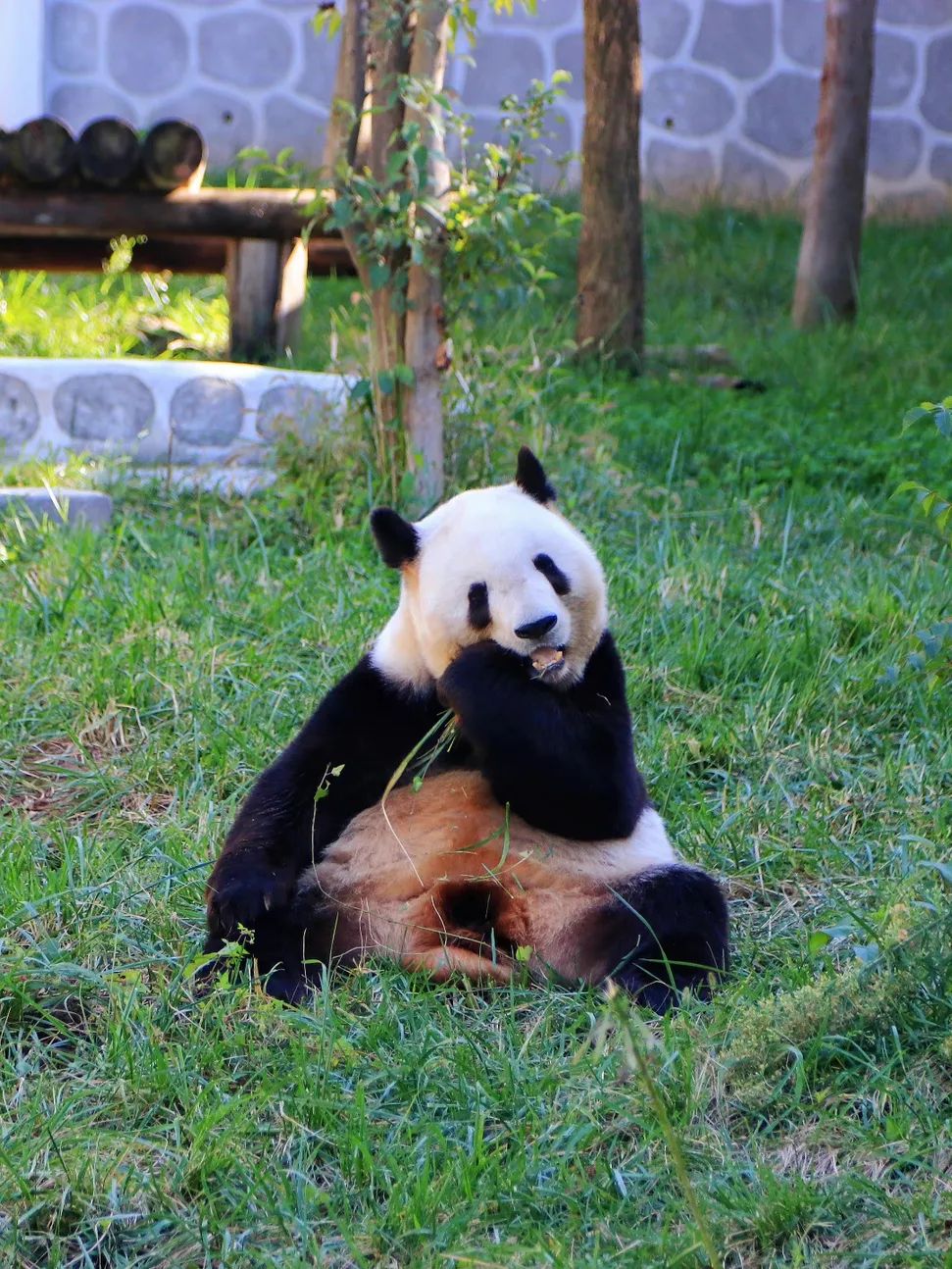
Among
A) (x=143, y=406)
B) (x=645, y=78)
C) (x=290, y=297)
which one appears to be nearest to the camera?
(x=143, y=406)

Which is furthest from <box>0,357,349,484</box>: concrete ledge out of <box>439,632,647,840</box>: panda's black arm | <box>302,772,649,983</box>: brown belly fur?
<box>439,632,647,840</box>: panda's black arm

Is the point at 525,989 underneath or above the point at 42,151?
underneath

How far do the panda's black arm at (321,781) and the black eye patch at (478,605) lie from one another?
232 mm

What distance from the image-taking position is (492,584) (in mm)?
2559

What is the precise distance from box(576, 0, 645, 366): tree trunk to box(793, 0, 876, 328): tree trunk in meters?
1.37

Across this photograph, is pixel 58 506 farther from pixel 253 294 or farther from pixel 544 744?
pixel 544 744

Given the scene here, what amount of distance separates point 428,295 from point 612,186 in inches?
89.8

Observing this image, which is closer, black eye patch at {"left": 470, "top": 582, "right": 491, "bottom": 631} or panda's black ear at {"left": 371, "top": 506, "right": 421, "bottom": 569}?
black eye patch at {"left": 470, "top": 582, "right": 491, "bottom": 631}

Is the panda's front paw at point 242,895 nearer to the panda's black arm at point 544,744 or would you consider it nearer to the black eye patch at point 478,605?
the panda's black arm at point 544,744

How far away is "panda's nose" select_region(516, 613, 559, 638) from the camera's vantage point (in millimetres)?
2473

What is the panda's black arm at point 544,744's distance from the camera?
253 cm

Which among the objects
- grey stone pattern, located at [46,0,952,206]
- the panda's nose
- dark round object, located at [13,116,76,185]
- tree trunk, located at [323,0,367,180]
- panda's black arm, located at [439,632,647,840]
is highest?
grey stone pattern, located at [46,0,952,206]

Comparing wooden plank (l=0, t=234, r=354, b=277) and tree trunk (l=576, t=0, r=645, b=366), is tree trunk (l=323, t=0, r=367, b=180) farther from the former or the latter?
tree trunk (l=576, t=0, r=645, b=366)

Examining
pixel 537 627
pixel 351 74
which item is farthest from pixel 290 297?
pixel 537 627
